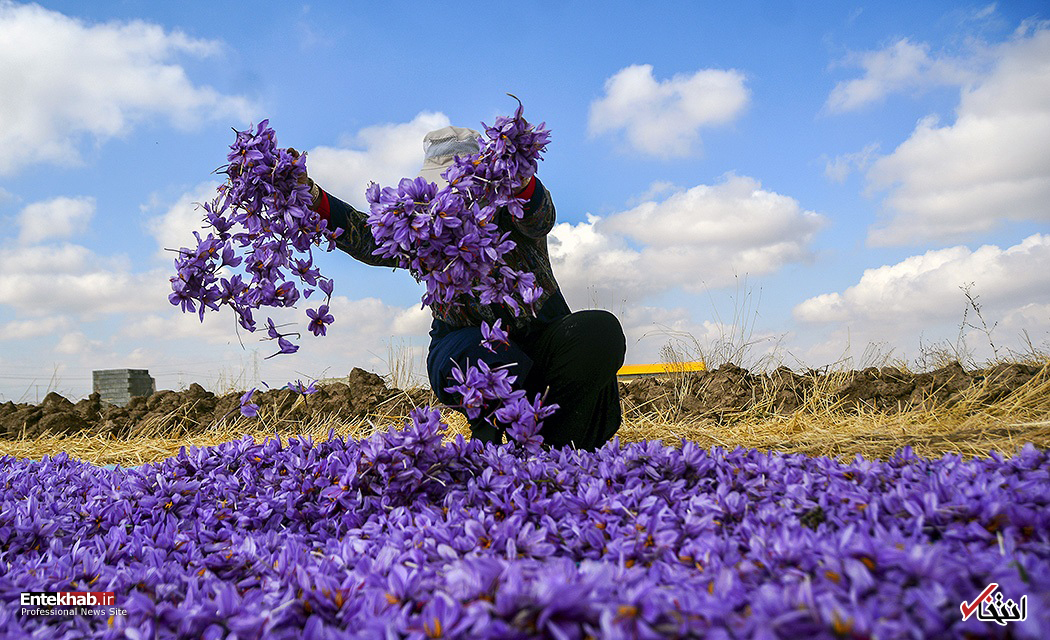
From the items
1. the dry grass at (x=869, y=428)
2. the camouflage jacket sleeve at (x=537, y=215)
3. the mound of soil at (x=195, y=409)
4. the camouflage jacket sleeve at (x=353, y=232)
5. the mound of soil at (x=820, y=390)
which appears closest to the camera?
the camouflage jacket sleeve at (x=537, y=215)

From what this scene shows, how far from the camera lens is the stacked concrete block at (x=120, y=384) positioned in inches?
275

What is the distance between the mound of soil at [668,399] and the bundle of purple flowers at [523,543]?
2.37 meters

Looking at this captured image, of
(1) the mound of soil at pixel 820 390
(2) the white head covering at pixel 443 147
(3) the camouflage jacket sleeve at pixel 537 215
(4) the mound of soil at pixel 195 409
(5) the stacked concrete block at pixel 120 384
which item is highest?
(2) the white head covering at pixel 443 147

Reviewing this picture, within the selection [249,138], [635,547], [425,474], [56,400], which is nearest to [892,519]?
[635,547]

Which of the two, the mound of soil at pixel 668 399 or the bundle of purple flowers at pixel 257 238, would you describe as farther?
the mound of soil at pixel 668 399

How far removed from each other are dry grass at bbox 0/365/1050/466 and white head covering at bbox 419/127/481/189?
1.13 m

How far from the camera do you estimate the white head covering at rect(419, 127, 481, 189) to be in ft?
9.01

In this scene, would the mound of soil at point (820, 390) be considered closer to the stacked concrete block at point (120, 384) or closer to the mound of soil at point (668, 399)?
the mound of soil at point (668, 399)

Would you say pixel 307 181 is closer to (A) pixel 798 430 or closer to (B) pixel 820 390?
(A) pixel 798 430

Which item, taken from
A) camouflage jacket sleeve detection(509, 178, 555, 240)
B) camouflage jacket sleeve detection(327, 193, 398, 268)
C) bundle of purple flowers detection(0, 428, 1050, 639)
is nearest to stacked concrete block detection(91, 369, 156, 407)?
bundle of purple flowers detection(0, 428, 1050, 639)

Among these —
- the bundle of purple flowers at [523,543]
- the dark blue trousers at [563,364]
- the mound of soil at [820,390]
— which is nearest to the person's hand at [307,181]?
the dark blue trousers at [563,364]

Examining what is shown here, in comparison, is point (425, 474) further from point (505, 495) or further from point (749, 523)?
point (749, 523)

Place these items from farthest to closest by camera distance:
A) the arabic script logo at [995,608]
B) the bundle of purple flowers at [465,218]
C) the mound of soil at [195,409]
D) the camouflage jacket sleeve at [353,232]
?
the mound of soil at [195,409] → the camouflage jacket sleeve at [353,232] → the bundle of purple flowers at [465,218] → the arabic script logo at [995,608]

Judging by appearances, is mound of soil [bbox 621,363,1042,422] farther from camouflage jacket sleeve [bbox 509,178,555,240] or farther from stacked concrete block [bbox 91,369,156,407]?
stacked concrete block [bbox 91,369,156,407]
